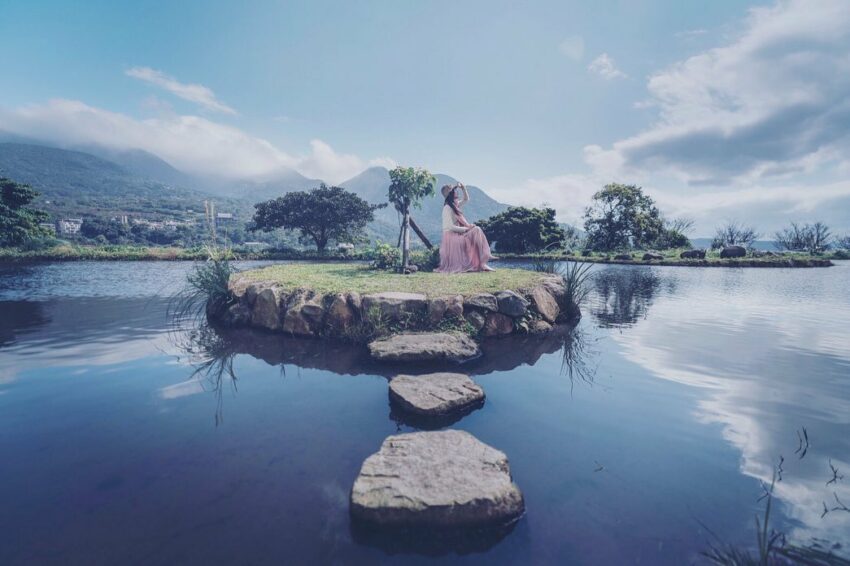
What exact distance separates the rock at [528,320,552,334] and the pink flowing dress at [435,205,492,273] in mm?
4205

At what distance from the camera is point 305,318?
25.0 feet

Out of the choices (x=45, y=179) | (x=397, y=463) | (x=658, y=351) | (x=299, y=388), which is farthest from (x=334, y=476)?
(x=45, y=179)

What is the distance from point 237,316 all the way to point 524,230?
3630 cm

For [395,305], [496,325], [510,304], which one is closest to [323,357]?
[395,305]

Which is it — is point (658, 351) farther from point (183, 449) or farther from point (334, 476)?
point (183, 449)

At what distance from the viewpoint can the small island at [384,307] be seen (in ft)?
24.2

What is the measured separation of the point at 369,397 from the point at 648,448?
332cm

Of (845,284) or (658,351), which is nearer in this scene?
(658,351)

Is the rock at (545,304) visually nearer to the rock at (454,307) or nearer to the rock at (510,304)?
the rock at (510,304)

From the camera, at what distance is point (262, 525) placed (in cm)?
254

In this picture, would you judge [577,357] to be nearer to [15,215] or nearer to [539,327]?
[539,327]

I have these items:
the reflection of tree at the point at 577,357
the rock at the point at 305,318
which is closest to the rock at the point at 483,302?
the reflection of tree at the point at 577,357

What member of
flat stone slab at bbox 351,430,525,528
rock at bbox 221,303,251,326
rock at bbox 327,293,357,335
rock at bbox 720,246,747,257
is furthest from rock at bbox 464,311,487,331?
rock at bbox 720,246,747,257

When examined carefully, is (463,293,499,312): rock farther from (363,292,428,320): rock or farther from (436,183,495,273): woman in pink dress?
(436,183,495,273): woman in pink dress
